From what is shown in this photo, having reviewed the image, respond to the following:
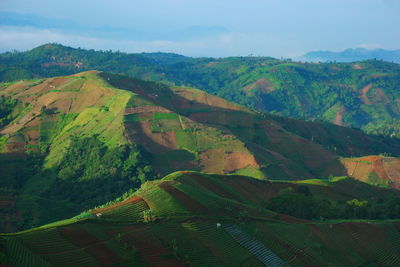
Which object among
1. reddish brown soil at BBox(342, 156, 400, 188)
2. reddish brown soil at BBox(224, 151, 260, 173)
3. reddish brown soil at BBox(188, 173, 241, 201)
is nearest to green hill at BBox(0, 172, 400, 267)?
reddish brown soil at BBox(188, 173, 241, 201)

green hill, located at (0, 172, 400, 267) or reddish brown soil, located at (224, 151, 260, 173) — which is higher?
green hill, located at (0, 172, 400, 267)

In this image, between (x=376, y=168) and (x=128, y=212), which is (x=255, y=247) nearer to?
(x=128, y=212)

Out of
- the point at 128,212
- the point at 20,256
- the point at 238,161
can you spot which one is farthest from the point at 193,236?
the point at 238,161

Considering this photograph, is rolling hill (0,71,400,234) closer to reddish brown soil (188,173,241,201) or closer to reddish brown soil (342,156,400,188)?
reddish brown soil (342,156,400,188)

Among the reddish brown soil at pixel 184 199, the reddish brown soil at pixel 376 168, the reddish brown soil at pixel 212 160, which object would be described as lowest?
the reddish brown soil at pixel 376 168

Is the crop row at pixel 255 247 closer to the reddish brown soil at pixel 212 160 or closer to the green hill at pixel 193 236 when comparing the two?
the green hill at pixel 193 236

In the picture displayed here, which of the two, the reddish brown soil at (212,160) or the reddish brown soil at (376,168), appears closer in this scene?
the reddish brown soil at (212,160)

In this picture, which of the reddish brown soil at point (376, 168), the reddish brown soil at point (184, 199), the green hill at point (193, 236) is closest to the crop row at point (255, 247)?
the green hill at point (193, 236)
